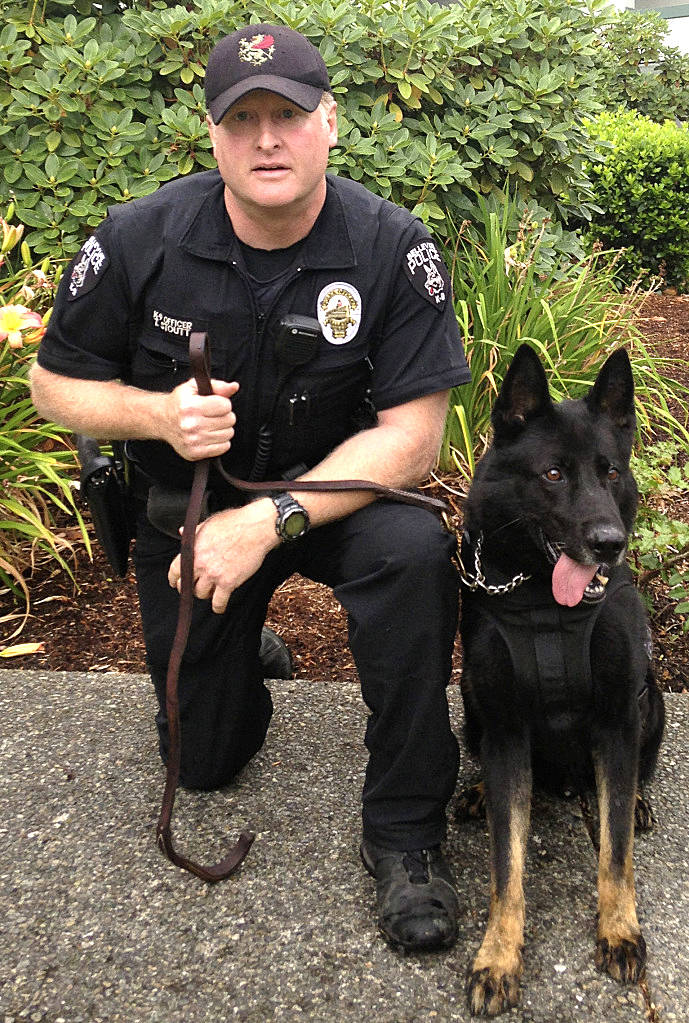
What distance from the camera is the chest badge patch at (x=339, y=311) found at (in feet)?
7.91

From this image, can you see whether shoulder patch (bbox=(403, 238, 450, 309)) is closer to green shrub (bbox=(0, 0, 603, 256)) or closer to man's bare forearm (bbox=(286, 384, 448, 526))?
man's bare forearm (bbox=(286, 384, 448, 526))

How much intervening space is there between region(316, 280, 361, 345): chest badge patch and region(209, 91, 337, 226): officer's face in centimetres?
21

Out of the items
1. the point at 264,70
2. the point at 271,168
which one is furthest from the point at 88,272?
the point at 264,70

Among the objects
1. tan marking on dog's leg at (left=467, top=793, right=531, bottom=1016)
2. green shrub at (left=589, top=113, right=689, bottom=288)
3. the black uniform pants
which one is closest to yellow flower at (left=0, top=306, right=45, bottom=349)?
the black uniform pants

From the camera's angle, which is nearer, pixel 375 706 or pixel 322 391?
pixel 375 706

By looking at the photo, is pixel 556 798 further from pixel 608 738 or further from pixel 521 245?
pixel 521 245

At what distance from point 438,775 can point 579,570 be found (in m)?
0.57

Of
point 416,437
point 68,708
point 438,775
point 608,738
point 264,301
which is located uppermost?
point 264,301

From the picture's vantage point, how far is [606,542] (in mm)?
1987

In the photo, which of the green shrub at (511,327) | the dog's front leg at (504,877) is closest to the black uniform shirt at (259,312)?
the dog's front leg at (504,877)

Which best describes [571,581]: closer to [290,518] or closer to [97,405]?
[290,518]

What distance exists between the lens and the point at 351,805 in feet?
8.54

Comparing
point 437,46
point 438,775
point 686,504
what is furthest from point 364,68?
point 438,775

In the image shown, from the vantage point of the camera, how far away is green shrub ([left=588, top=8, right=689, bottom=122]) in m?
11.4
